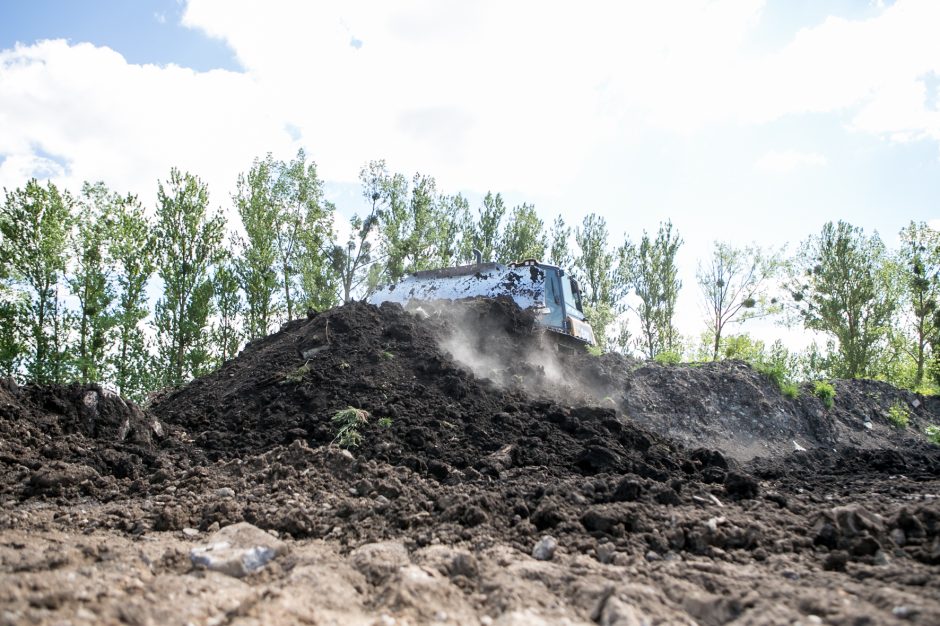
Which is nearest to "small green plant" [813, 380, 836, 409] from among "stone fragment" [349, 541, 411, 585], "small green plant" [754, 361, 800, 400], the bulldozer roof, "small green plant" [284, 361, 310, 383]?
"small green plant" [754, 361, 800, 400]

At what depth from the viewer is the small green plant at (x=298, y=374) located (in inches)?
334

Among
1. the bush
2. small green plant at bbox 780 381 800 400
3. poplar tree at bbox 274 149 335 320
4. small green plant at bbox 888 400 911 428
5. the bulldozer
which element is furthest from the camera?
poplar tree at bbox 274 149 335 320

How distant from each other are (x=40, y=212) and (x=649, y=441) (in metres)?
17.8

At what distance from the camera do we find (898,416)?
14.3 meters

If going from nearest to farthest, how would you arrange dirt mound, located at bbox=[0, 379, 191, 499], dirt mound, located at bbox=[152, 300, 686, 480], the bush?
dirt mound, located at bbox=[0, 379, 191, 499] < dirt mound, located at bbox=[152, 300, 686, 480] < the bush

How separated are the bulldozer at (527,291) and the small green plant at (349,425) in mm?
4723

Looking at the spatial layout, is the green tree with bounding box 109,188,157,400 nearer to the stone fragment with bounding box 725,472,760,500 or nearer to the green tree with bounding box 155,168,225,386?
the green tree with bounding box 155,168,225,386

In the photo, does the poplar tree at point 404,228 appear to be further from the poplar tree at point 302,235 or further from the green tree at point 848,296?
the green tree at point 848,296

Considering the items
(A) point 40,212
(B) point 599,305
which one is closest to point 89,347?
(A) point 40,212

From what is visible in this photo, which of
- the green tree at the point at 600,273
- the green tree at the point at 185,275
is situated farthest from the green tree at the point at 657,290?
the green tree at the point at 185,275

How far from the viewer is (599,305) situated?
33250 millimetres

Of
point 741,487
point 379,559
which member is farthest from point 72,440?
point 741,487

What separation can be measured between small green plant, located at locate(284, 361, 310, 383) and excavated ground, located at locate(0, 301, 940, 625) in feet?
0.14

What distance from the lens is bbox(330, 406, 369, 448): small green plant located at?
674 centimetres
